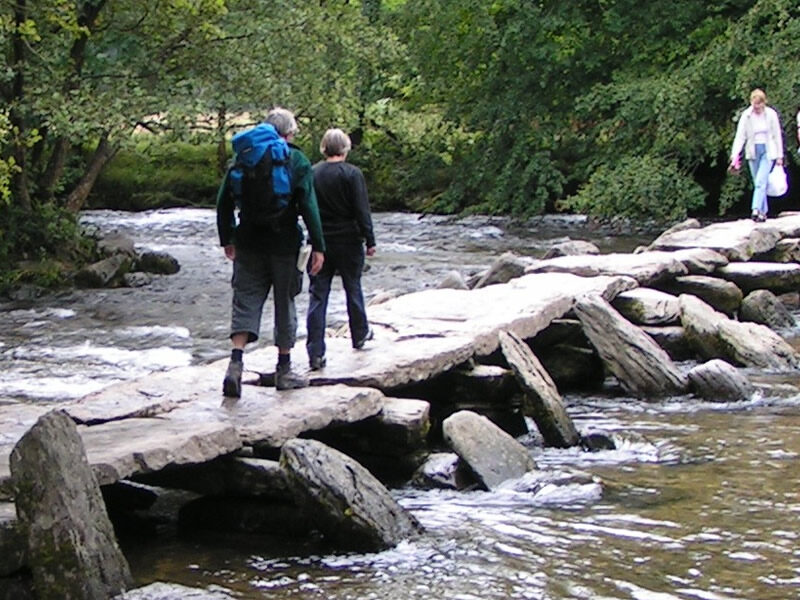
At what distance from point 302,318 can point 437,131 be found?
15017 millimetres

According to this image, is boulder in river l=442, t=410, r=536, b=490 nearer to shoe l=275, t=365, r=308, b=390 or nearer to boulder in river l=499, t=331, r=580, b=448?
boulder in river l=499, t=331, r=580, b=448

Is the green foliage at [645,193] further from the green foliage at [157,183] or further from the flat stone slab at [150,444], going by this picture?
the flat stone slab at [150,444]

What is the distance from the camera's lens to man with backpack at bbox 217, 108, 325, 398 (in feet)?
23.0

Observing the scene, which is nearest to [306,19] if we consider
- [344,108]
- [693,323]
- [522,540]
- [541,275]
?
[344,108]

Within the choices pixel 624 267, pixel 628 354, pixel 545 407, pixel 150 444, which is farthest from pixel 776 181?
pixel 150 444

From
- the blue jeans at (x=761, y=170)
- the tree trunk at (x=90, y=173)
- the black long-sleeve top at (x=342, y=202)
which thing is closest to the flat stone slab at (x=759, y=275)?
the blue jeans at (x=761, y=170)

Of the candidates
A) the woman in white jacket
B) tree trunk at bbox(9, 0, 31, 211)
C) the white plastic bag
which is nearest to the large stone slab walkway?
the woman in white jacket

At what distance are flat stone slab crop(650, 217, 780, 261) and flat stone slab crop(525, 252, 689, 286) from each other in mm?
1035

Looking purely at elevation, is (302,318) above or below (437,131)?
below

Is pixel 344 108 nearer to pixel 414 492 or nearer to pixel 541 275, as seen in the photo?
pixel 541 275

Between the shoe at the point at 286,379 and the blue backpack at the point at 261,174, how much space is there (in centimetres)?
90

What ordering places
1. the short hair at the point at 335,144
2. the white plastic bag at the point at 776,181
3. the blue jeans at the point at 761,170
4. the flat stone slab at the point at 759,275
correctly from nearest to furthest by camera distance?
the short hair at the point at 335,144 → the flat stone slab at the point at 759,275 → the blue jeans at the point at 761,170 → the white plastic bag at the point at 776,181

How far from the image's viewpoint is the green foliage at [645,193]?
867 inches

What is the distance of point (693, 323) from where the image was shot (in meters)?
10.8
